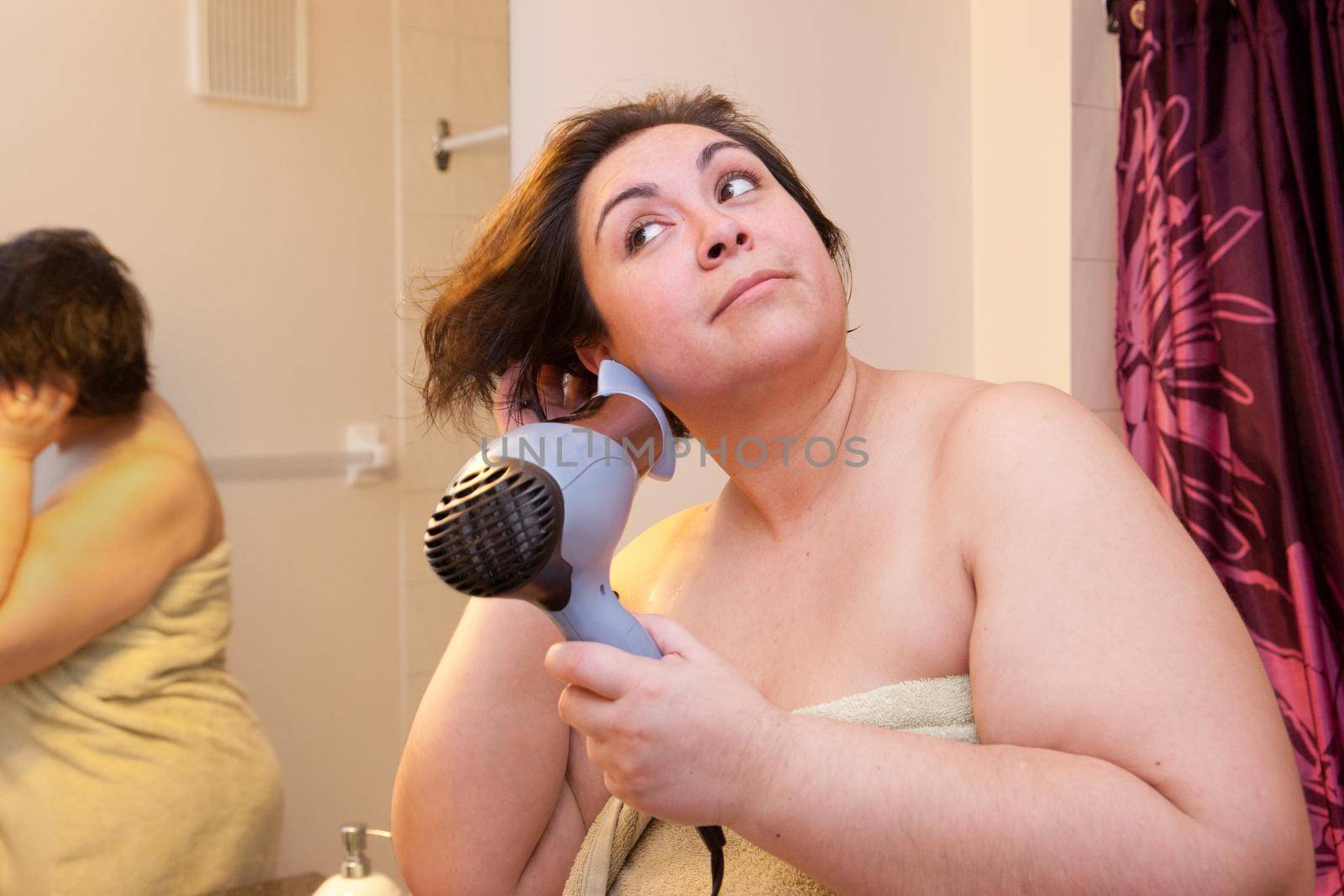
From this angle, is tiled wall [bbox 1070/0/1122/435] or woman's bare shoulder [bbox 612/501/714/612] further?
tiled wall [bbox 1070/0/1122/435]

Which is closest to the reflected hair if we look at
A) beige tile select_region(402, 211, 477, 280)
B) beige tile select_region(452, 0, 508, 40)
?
beige tile select_region(402, 211, 477, 280)

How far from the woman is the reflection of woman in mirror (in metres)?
0.22

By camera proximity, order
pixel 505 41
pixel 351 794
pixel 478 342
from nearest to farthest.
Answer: pixel 478 342 → pixel 351 794 → pixel 505 41

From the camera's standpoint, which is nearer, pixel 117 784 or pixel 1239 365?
pixel 117 784

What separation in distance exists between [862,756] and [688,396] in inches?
14.4

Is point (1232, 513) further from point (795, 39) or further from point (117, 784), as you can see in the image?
point (117, 784)

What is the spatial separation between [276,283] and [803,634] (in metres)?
0.64

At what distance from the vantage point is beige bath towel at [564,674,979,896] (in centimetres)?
82

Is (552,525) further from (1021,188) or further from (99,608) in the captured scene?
(1021,188)

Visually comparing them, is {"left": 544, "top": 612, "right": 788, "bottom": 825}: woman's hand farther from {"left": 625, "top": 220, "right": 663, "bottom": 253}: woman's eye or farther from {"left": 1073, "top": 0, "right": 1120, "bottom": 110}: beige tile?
{"left": 1073, "top": 0, "right": 1120, "bottom": 110}: beige tile

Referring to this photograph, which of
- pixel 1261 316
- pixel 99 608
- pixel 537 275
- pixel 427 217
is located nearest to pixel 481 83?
pixel 427 217

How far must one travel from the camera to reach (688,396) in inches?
38.0

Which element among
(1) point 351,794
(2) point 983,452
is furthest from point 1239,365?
(1) point 351,794

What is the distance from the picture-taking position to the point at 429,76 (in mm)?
1313
